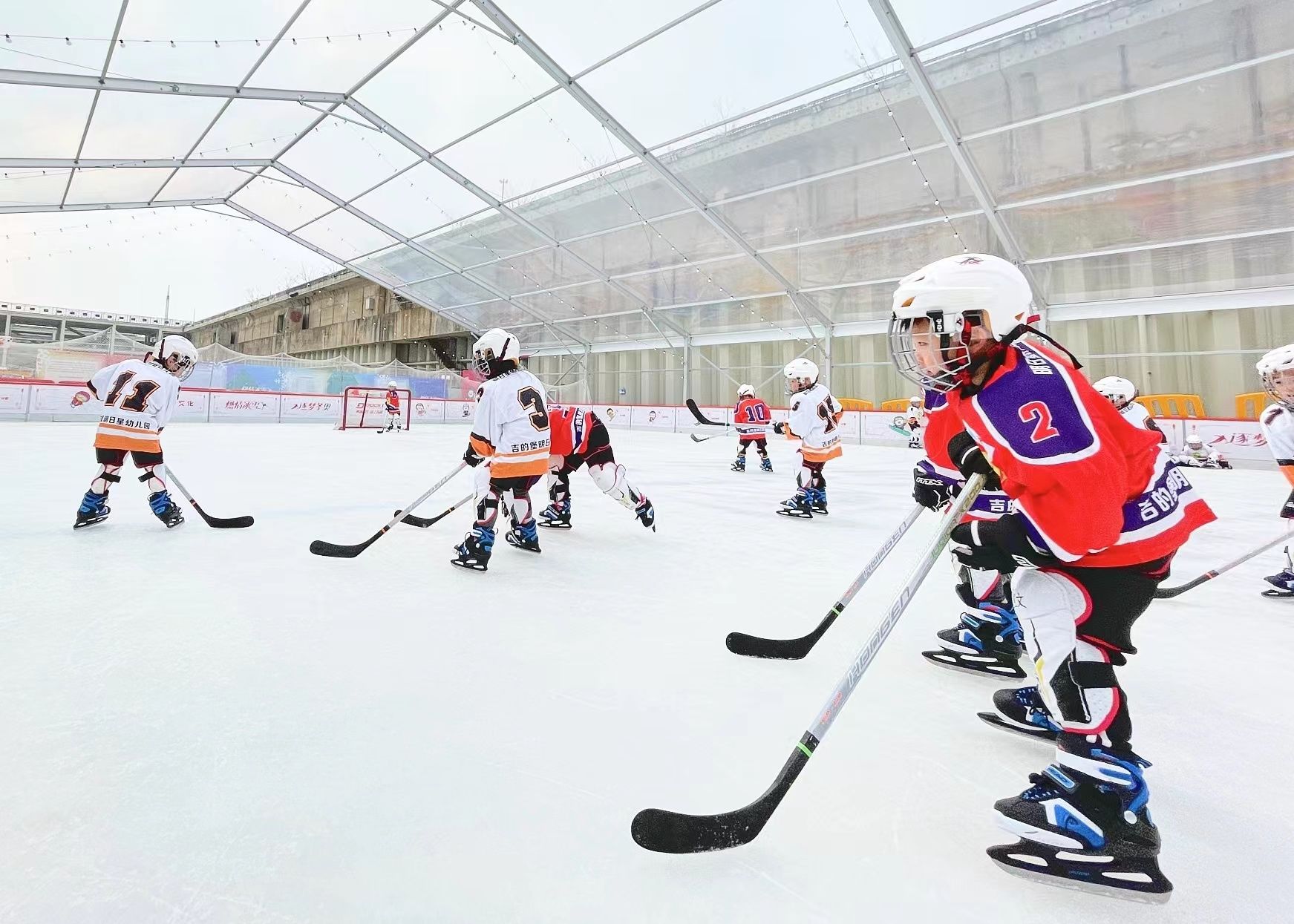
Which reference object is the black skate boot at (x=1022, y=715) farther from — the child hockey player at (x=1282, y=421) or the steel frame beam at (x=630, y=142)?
the steel frame beam at (x=630, y=142)

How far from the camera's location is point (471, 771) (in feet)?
4.08

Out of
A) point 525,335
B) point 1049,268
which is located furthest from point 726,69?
point 525,335

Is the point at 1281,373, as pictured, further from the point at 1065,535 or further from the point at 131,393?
the point at 131,393

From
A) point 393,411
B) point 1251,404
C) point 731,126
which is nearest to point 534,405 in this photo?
point 731,126

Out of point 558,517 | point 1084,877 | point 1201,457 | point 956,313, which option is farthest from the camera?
point 1201,457

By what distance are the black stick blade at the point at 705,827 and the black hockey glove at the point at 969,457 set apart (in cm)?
77

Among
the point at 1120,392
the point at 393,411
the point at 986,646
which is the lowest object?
the point at 986,646

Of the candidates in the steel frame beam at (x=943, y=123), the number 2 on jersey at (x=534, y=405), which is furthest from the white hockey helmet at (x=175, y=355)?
the steel frame beam at (x=943, y=123)

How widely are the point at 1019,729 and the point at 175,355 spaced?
4.40 m

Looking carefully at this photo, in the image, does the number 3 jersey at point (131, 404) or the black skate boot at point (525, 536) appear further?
the number 3 jersey at point (131, 404)

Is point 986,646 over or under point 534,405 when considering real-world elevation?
under

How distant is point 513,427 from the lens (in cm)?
307

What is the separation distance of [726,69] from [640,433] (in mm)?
10290

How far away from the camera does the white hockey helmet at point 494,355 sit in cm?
313
